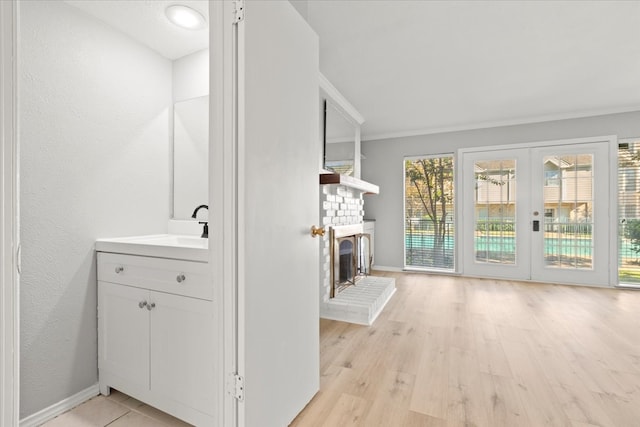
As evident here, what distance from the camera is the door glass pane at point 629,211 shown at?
4012mm

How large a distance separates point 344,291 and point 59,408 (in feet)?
8.13

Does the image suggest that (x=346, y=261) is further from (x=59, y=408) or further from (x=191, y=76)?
(x=59, y=408)

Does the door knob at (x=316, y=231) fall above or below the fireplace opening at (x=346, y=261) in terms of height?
above

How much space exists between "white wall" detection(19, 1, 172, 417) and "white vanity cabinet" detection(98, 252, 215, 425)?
14 cm

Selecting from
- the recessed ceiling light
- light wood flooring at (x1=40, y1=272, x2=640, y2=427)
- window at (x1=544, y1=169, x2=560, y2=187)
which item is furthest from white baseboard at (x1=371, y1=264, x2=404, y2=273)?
the recessed ceiling light

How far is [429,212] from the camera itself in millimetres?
5191

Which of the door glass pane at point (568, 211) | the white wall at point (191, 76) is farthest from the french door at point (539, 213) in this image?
the white wall at point (191, 76)

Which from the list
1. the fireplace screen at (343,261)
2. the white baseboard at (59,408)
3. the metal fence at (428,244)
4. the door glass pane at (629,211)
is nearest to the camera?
the white baseboard at (59,408)

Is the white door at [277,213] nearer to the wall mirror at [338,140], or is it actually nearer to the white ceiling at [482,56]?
the white ceiling at [482,56]

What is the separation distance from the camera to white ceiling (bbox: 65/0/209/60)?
167 cm

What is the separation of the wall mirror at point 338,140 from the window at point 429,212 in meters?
1.58

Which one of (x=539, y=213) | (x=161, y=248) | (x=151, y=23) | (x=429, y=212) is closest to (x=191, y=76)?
(x=151, y=23)

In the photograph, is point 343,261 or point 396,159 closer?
point 343,261

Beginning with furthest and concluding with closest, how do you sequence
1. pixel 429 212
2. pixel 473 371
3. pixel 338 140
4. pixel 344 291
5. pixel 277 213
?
pixel 429 212 < pixel 338 140 < pixel 344 291 < pixel 473 371 < pixel 277 213
